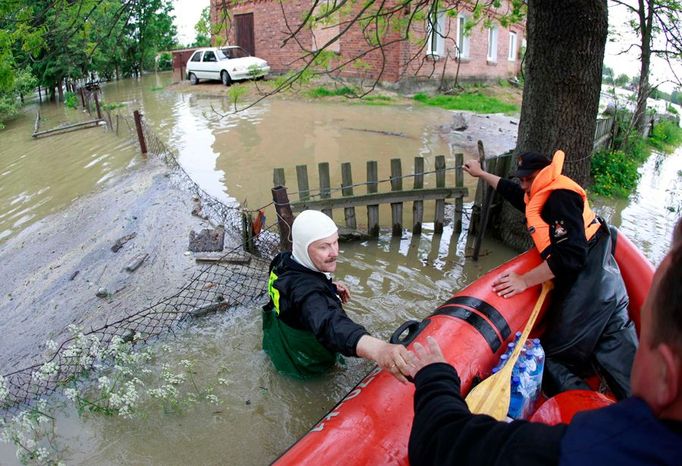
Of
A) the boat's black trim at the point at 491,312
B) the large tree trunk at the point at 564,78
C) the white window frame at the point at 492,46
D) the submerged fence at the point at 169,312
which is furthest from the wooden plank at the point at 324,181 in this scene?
the white window frame at the point at 492,46

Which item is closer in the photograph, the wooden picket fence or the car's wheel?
the wooden picket fence

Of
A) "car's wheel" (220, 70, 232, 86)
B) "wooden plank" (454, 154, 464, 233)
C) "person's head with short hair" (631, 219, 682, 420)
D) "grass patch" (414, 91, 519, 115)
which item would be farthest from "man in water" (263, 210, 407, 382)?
"car's wheel" (220, 70, 232, 86)

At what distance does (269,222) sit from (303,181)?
149 centimetres

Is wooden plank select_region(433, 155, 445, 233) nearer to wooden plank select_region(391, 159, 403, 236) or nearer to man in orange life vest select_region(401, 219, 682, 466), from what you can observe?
wooden plank select_region(391, 159, 403, 236)

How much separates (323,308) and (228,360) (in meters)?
1.64

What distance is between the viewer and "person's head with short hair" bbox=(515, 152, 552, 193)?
3.49m

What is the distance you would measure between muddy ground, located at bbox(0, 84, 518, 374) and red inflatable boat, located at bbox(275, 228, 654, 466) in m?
3.00

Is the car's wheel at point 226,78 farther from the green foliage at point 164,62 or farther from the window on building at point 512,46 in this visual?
the green foliage at point 164,62

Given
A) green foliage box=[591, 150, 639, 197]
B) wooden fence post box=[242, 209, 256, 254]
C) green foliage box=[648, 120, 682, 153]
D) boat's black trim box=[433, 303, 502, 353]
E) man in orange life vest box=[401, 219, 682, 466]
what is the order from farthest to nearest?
green foliage box=[648, 120, 682, 153] → green foliage box=[591, 150, 639, 197] → wooden fence post box=[242, 209, 256, 254] → boat's black trim box=[433, 303, 502, 353] → man in orange life vest box=[401, 219, 682, 466]

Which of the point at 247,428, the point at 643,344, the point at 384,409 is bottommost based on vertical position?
the point at 247,428

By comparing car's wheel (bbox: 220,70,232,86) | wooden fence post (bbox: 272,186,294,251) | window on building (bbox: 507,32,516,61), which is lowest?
wooden fence post (bbox: 272,186,294,251)

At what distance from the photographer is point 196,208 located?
6746 mm

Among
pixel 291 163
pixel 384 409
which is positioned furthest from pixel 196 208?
pixel 384 409

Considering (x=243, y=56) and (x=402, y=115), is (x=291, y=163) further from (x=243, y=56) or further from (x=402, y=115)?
(x=243, y=56)
